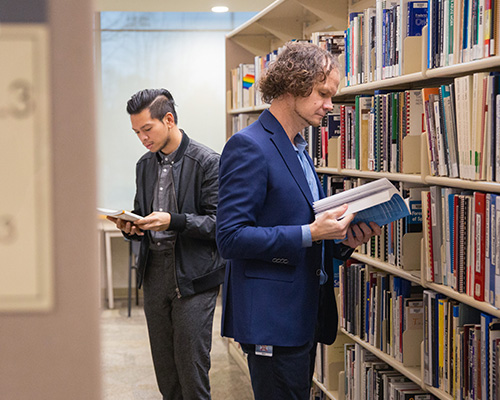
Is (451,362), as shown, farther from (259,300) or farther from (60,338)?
(60,338)

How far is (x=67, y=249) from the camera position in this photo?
0.25 m

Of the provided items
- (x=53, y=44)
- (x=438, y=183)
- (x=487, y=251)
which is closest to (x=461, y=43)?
(x=438, y=183)

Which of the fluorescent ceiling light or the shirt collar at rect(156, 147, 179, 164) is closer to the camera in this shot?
the shirt collar at rect(156, 147, 179, 164)

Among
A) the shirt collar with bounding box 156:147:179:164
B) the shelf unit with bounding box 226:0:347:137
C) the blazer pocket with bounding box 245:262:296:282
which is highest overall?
the shelf unit with bounding box 226:0:347:137

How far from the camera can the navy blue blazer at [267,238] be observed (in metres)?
1.59

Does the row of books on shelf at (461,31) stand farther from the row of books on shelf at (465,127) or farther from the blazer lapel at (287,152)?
the blazer lapel at (287,152)

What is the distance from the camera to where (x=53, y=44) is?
0.81ft

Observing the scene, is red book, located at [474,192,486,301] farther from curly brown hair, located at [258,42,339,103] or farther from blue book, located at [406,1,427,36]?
blue book, located at [406,1,427,36]

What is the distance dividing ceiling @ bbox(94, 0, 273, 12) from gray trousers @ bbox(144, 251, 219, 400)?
345 cm

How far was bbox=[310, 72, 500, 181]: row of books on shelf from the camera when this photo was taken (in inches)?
64.4

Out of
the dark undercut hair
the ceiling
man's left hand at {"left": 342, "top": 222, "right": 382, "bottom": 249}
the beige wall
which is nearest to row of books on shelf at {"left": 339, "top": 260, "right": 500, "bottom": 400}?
man's left hand at {"left": 342, "top": 222, "right": 382, "bottom": 249}

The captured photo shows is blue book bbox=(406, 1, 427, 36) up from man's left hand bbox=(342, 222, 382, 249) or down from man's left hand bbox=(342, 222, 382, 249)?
up

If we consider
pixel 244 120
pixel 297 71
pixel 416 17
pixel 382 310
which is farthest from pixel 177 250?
pixel 244 120

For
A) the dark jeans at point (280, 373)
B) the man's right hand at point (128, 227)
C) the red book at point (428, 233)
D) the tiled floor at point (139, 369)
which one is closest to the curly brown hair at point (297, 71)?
the red book at point (428, 233)
